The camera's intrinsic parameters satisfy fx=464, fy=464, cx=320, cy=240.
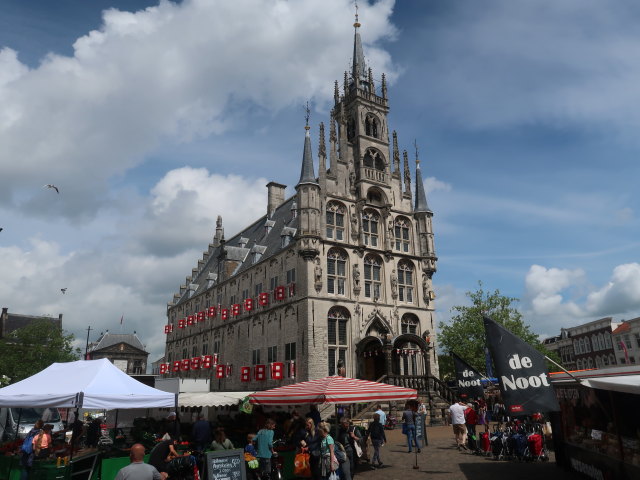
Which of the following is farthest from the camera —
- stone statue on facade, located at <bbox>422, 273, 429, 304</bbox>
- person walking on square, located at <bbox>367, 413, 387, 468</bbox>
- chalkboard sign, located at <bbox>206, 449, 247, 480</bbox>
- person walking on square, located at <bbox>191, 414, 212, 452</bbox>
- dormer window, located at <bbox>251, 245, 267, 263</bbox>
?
dormer window, located at <bbox>251, 245, 267, 263</bbox>

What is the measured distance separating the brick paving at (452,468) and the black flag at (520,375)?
4.07m

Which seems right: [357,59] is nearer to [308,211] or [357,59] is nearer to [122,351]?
[308,211]

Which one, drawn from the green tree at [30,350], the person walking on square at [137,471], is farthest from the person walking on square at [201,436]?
the green tree at [30,350]

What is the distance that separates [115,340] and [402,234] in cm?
7548

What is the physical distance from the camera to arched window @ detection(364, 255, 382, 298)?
107 feet

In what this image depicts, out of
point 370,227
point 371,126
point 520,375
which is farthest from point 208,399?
point 371,126

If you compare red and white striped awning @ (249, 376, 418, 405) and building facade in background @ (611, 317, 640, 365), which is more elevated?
building facade in background @ (611, 317, 640, 365)

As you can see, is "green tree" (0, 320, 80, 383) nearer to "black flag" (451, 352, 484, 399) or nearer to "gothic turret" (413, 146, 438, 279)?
"gothic turret" (413, 146, 438, 279)

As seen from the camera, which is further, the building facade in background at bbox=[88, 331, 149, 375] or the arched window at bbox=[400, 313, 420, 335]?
the building facade in background at bbox=[88, 331, 149, 375]

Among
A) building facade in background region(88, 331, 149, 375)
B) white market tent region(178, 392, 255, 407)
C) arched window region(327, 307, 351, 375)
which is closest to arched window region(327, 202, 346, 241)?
arched window region(327, 307, 351, 375)

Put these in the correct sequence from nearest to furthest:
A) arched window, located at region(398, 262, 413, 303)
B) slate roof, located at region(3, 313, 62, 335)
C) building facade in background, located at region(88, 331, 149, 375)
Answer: arched window, located at region(398, 262, 413, 303) < slate roof, located at region(3, 313, 62, 335) < building facade in background, located at region(88, 331, 149, 375)

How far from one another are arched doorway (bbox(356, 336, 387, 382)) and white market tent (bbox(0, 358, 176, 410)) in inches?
704

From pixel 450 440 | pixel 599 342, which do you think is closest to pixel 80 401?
pixel 450 440

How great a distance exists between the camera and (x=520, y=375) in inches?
389
